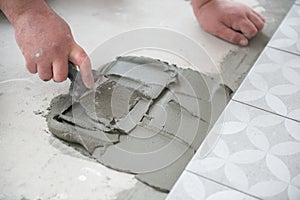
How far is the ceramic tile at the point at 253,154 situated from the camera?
0.91 metres

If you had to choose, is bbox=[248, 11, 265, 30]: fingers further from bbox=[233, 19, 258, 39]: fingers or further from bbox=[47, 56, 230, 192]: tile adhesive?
bbox=[47, 56, 230, 192]: tile adhesive

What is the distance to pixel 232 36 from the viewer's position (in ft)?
4.21

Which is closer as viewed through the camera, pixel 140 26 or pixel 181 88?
pixel 181 88

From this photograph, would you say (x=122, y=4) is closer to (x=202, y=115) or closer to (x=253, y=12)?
(x=253, y=12)

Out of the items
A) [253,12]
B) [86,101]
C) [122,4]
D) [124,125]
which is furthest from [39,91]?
[253,12]

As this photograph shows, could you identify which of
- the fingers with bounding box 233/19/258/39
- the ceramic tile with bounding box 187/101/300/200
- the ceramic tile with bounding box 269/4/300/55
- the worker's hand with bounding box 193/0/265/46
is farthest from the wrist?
the ceramic tile with bounding box 187/101/300/200

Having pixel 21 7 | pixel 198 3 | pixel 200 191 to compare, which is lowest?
pixel 200 191

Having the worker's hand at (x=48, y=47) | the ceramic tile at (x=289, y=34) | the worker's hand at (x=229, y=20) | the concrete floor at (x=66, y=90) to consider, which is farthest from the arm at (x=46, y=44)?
the ceramic tile at (x=289, y=34)

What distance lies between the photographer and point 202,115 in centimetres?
105

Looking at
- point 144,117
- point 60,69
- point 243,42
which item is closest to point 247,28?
point 243,42

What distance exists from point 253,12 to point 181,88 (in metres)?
0.39

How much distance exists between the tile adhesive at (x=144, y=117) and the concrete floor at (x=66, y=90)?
34mm

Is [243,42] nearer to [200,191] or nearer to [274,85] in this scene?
[274,85]

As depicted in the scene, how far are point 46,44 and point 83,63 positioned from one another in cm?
9
